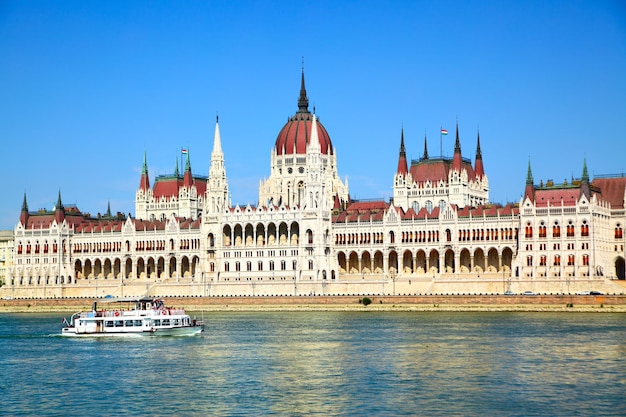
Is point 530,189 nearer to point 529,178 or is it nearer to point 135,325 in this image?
point 529,178

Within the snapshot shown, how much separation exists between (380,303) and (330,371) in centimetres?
7239

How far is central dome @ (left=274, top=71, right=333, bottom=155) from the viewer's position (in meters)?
190

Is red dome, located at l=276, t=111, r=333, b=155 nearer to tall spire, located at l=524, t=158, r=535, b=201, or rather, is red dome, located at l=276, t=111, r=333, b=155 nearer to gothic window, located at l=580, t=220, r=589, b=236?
tall spire, located at l=524, t=158, r=535, b=201

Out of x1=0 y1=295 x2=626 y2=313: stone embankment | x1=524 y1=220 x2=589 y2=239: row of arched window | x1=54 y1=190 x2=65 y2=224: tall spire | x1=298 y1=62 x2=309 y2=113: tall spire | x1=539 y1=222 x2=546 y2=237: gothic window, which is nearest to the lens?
x1=0 y1=295 x2=626 y2=313: stone embankment

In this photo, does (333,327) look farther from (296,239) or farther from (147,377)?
(296,239)

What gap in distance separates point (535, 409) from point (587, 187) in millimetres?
97661

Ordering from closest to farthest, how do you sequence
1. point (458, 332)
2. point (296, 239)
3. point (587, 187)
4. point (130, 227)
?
1. point (458, 332)
2. point (587, 187)
3. point (296, 239)
4. point (130, 227)

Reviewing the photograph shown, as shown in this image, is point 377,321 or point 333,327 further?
point 377,321

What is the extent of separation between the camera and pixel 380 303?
474 feet

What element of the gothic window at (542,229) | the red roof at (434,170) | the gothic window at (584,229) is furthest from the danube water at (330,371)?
the red roof at (434,170)

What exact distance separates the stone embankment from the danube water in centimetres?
2108

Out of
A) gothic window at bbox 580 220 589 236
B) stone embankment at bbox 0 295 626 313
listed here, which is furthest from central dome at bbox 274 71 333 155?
gothic window at bbox 580 220 589 236

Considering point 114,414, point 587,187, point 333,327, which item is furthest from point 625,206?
point 114,414

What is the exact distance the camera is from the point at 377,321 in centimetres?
11856
